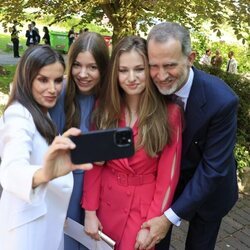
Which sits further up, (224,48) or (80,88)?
(80,88)

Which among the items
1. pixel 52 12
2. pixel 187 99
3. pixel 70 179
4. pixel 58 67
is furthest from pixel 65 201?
pixel 52 12

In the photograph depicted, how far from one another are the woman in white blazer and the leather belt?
13.1 inches

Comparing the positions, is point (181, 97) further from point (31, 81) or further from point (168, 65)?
point (31, 81)

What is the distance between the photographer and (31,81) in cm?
208

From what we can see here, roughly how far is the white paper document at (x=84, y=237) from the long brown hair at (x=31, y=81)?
0.68 metres

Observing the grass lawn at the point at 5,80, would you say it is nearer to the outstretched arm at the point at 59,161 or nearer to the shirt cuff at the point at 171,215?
the shirt cuff at the point at 171,215

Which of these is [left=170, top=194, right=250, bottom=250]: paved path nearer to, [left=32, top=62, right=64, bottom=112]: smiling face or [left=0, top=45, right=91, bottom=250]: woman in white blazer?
[left=0, top=45, right=91, bottom=250]: woman in white blazer

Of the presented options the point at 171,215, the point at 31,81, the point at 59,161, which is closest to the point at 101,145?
the point at 59,161

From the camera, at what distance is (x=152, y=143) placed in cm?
209

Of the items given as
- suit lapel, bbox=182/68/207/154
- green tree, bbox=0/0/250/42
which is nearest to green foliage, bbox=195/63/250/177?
green tree, bbox=0/0/250/42

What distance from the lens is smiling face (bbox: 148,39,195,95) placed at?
1987 millimetres

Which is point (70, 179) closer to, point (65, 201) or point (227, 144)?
point (65, 201)

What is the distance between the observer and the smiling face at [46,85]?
2.09 meters

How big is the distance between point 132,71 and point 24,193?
0.89 metres
